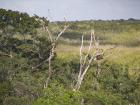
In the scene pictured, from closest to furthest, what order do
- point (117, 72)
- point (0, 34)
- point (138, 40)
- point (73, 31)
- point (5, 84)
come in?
point (5, 84) → point (117, 72) → point (0, 34) → point (138, 40) → point (73, 31)

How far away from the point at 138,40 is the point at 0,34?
111ft

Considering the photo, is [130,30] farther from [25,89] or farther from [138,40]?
[25,89]

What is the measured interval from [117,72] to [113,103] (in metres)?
17.2

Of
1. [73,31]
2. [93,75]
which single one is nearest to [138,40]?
[73,31]

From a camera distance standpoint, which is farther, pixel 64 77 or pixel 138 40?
pixel 138 40

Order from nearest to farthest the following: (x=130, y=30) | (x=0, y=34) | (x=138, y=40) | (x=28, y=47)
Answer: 1. (x=28, y=47)
2. (x=0, y=34)
3. (x=138, y=40)
4. (x=130, y=30)

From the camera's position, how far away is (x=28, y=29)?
51.0m

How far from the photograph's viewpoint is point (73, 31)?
96.6m

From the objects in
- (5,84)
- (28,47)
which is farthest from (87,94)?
(28,47)

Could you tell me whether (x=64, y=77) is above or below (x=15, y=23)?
below


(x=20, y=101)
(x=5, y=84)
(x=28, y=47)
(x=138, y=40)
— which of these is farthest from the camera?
(x=138, y=40)

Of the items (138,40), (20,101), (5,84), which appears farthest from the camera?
(138,40)

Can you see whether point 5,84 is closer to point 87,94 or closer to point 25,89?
point 25,89

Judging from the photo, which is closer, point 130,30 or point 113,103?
point 113,103
